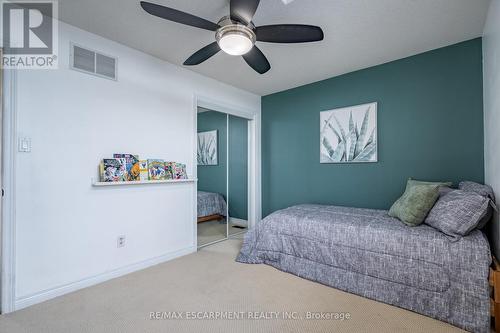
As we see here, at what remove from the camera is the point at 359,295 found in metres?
2.18

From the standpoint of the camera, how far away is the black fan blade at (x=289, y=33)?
181cm

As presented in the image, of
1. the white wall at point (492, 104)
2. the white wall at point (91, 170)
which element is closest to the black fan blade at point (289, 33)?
the white wall at point (492, 104)

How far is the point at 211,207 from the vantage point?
3.75 metres

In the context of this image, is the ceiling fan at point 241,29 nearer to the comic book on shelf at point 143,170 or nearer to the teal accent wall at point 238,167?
the comic book on shelf at point 143,170

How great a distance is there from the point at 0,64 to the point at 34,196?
3.52 feet

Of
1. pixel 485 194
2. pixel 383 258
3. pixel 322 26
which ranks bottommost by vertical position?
pixel 383 258

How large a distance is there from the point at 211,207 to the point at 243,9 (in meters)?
2.76

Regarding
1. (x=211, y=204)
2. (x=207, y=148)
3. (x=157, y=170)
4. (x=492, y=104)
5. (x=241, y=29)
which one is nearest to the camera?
(x=241, y=29)

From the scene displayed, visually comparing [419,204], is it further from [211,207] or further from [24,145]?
[24,145]

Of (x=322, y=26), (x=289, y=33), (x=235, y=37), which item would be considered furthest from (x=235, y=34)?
(x=322, y=26)

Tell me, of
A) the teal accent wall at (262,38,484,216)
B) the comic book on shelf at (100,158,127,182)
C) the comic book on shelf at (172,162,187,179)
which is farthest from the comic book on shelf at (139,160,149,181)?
the teal accent wall at (262,38,484,216)

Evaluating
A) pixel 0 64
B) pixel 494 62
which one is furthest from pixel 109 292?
pixel 494 62

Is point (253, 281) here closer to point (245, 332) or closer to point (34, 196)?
point (245, 332)

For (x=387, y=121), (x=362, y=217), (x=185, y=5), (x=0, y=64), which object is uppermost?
(x=185, y=5)
